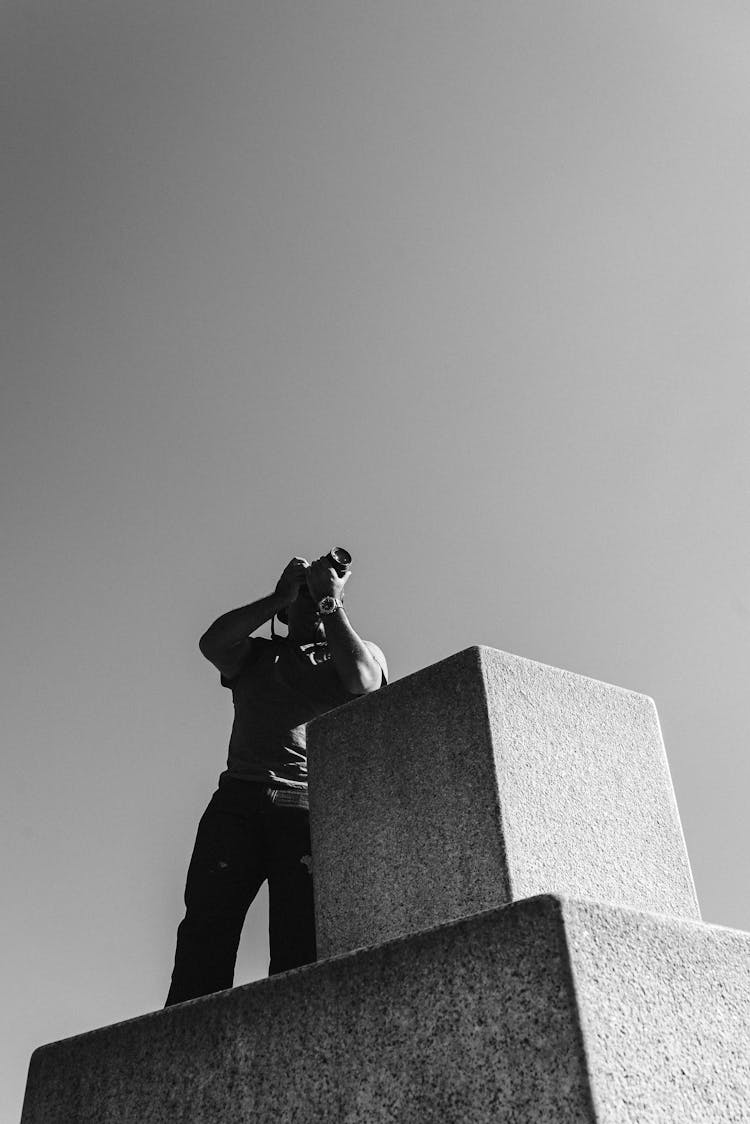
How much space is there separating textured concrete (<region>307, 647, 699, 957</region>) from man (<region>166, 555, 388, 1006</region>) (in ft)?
1.56

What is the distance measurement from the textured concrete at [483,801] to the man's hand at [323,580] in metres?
0.83

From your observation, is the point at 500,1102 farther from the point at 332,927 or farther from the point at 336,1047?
the point at 332,927

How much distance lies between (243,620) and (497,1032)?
2224mm

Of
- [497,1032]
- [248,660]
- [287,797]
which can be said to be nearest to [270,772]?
[287,797]

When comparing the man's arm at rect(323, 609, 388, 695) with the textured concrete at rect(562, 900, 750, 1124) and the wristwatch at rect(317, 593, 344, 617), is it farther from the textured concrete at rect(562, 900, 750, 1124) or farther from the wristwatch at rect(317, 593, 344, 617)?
the textured concrete at rect(562, 900, 750, 1124)

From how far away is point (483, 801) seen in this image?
2.48 metres

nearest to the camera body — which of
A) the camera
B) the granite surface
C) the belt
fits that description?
the camera

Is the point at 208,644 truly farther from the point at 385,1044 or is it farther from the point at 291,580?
the point at 385,1044

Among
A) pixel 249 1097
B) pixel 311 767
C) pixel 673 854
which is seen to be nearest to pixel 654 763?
pixel 673 854

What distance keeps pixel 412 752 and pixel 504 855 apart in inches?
17.7

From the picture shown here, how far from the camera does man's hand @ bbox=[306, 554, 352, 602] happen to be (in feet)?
12.3

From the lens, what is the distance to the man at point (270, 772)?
3.23 meters

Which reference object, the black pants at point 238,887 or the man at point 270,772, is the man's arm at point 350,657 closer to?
the man at point 270,772

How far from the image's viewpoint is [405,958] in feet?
6.57
